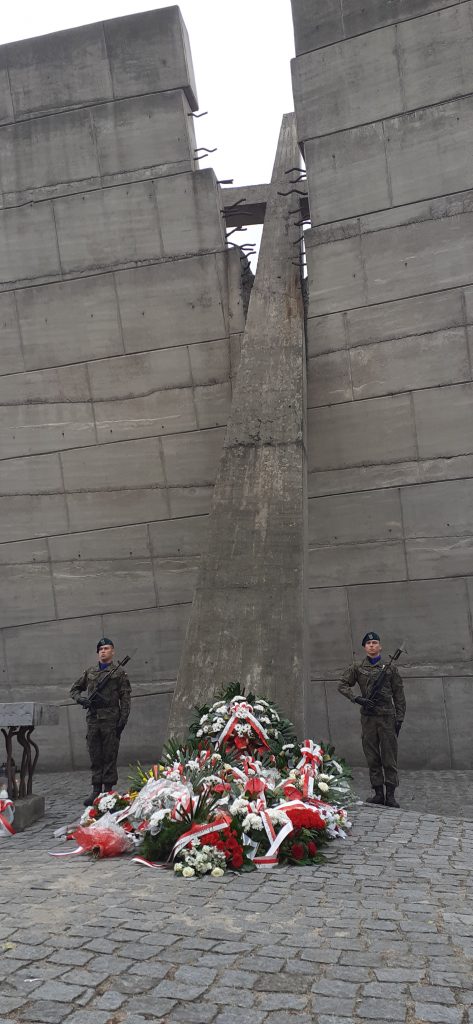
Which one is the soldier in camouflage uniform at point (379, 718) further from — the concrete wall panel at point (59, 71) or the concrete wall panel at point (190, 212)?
the concrete wall panel at point (59, 71)

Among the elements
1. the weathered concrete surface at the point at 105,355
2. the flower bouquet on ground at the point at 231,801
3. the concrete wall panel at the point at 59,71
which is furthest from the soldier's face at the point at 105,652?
the concrete wall panel at the point at 59,71

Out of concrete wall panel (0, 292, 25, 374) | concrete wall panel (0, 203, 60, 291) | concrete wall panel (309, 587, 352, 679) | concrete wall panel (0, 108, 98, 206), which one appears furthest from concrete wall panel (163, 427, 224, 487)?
concrete wall panel (0, 108, 98, 206)

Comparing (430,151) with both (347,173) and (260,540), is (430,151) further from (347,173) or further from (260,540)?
(260,540)

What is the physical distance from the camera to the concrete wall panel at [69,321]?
10180 mm

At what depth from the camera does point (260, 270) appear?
31.8 ft

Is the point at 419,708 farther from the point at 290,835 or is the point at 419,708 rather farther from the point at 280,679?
the point at 290,835

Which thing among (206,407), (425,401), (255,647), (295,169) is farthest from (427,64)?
(255,647)

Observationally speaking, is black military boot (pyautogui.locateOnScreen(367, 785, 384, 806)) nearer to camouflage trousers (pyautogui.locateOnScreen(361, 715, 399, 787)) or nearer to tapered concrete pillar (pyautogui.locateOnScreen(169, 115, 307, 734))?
camouflage trousers (pyautogui.locateOnScreen(361, 715, 399, 787))

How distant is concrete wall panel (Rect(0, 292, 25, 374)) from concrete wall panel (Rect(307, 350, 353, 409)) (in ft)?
10.7

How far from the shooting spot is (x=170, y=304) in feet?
33.0

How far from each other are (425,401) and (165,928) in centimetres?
647

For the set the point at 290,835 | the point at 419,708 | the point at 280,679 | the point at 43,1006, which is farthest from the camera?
the point at 419,708

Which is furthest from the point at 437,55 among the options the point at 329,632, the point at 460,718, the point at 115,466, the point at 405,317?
the point at 460,718

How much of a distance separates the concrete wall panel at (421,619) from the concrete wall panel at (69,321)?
12.8 ft
